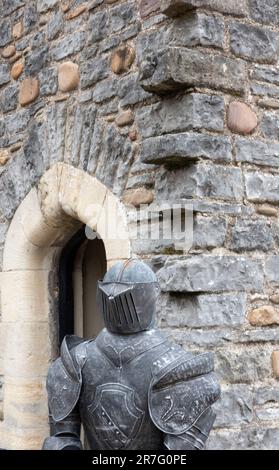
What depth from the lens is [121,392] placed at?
8.86 ft

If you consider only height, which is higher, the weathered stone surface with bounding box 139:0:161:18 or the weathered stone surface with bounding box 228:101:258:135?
the weathered stone surface with bounding box 139:0:161:18

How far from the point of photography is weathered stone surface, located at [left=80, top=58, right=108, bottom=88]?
4891 mm

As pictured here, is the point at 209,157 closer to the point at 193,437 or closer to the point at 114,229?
the point at 114,229

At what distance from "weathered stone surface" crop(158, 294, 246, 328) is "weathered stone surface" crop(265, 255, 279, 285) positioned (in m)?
0.24

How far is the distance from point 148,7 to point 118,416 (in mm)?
2674

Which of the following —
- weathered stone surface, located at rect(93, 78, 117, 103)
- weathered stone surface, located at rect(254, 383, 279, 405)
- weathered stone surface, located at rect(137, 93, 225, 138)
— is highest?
weathered stone surface, located at rect(93, 78, 117, 103)

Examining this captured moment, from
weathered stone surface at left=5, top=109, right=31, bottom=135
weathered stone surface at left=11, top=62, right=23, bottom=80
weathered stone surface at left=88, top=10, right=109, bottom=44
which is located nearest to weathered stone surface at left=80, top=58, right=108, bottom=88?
weathered stone surface at left=88, top=10, right=109, bottom=44

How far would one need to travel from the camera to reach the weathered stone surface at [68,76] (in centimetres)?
514

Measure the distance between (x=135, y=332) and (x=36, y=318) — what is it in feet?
9.67

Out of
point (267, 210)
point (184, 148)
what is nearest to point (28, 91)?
point (184, 148)

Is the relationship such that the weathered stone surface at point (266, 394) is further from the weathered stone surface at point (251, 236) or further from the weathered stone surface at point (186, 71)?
the weathered stone surface at point (186, 71)

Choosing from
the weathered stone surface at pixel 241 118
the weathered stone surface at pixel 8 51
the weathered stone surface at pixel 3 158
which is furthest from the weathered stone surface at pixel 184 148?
the weathered stone surface at pixel 8 51

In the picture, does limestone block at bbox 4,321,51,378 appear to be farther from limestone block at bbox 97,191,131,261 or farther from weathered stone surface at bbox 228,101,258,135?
weathered stone surface at bbox 228,101,258,135
